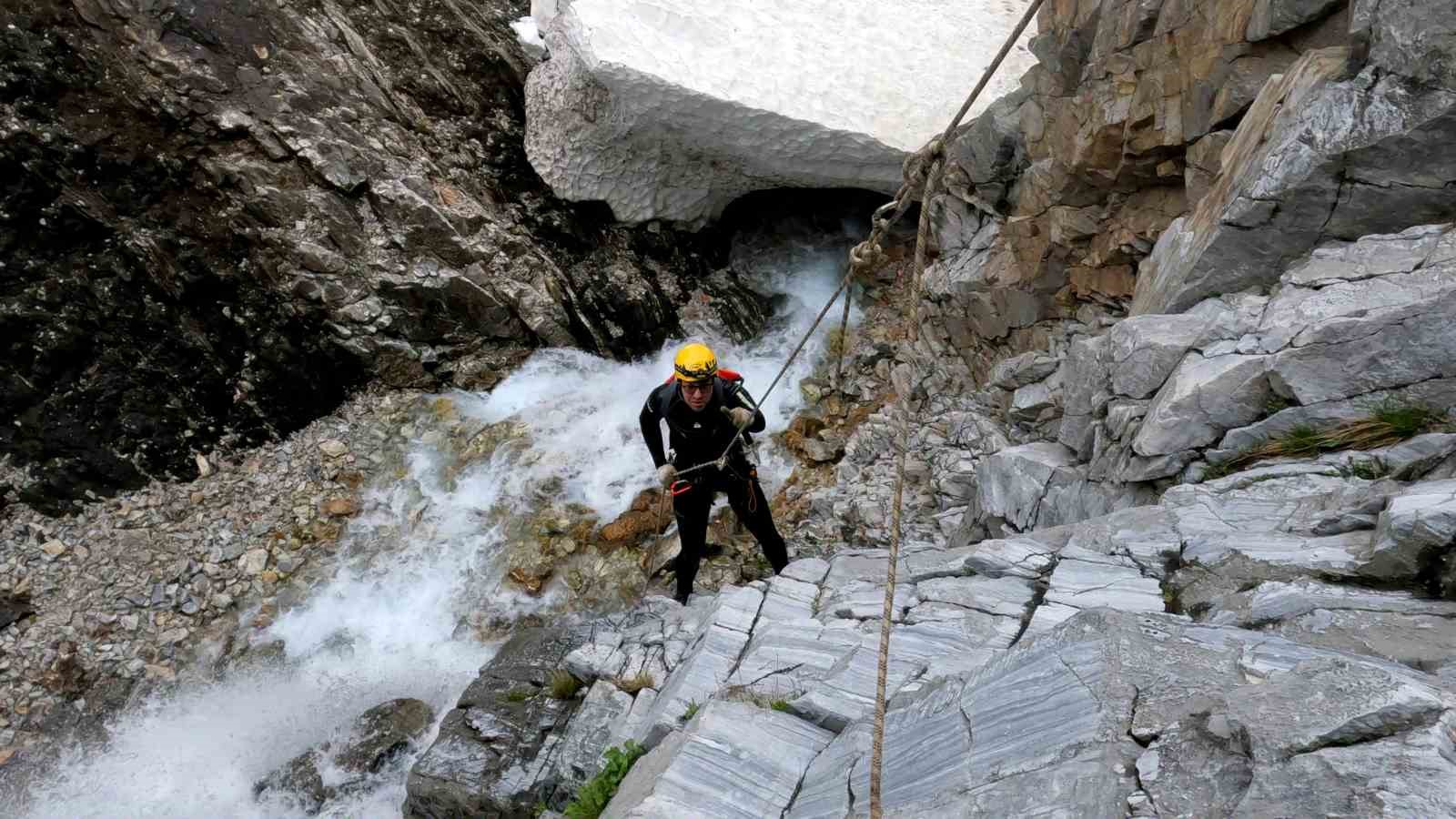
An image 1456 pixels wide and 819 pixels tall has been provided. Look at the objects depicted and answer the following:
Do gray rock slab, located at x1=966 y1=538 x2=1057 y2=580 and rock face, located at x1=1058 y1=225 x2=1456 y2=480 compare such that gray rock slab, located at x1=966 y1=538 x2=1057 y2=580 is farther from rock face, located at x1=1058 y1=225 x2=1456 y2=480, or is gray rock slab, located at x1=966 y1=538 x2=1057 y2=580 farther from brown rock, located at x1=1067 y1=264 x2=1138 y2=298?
brown rock, located at x1=1067 y1=264 x2=1138 y2=298

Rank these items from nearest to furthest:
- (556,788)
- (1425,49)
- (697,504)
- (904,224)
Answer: (1425,49) < (556,788) < (697,504) < (904,224)

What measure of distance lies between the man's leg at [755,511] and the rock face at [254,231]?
4485 millimetres

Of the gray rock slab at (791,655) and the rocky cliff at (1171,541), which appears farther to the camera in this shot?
the gray rock slab at (791,655)

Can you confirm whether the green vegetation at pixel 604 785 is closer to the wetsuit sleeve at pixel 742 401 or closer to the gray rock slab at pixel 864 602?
the gray rock slab at pixel 864 602

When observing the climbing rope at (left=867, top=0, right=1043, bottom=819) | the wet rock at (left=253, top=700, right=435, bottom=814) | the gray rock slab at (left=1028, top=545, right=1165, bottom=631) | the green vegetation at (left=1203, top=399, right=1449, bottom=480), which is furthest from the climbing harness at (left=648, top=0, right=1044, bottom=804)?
the wet rock at (left=253, top=700, right=435, bottom=814)

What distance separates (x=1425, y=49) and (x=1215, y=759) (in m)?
3.57

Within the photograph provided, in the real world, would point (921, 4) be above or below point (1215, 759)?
above

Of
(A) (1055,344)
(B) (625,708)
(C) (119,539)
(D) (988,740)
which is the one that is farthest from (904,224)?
(C) (119,539)

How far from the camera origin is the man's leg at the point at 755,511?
5555mm

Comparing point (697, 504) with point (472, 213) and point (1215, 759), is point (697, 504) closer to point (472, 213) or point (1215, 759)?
point (1215, 759)

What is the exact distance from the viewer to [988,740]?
7.43 ft

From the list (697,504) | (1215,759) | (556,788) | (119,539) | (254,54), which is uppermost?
(1215,759)

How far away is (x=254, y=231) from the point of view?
26.8ft

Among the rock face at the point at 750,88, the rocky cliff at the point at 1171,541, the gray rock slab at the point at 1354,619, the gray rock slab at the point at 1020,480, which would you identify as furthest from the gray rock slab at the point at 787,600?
the rock face at the point at 750,88
